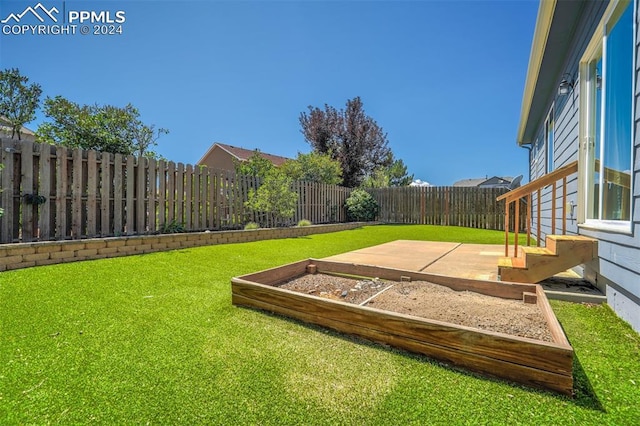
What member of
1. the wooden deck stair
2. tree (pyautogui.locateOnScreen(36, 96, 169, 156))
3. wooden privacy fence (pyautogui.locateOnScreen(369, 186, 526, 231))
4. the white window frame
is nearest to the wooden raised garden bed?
the wooden deck stair

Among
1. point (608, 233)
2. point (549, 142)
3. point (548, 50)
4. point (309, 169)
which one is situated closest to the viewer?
point (608, 233)

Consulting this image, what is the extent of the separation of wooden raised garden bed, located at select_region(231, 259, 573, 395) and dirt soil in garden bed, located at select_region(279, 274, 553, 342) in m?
0.04

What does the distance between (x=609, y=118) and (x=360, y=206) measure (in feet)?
32.3

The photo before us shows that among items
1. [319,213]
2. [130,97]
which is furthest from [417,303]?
[130,97]

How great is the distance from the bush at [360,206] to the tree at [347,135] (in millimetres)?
6872

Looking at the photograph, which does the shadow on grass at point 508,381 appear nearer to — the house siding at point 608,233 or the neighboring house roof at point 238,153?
the house siding at point 608,233

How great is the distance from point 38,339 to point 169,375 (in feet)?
3.49

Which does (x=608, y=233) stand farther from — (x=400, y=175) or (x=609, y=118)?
(x=400, y=175)

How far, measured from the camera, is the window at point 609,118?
7.51 ft

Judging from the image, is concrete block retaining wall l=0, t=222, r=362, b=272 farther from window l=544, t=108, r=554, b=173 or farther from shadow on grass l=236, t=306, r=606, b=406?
window l=544, t=108, r=554, b=173

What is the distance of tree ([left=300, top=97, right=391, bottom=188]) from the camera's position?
63.7 feet

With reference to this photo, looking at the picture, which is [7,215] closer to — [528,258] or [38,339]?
[38,339]

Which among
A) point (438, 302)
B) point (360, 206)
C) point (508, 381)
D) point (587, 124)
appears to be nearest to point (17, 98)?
point (360, 206)

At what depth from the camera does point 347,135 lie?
63.9 ft
